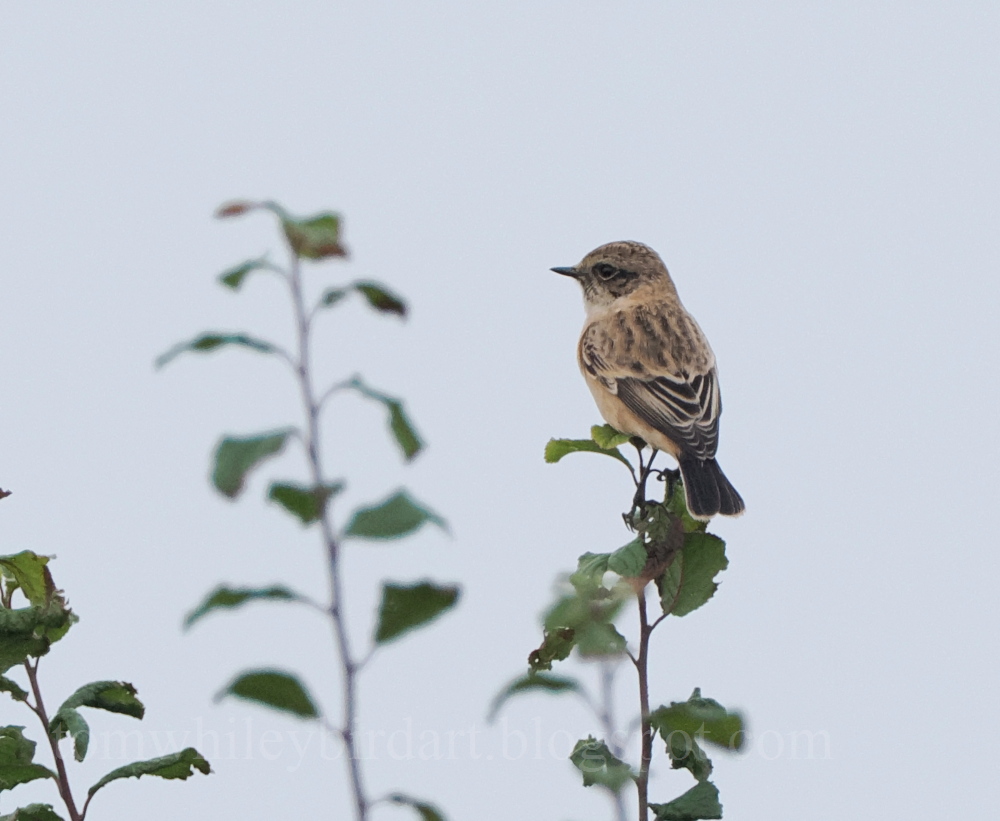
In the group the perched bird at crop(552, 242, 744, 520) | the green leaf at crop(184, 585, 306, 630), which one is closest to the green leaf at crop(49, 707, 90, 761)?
the green leaf at crop(184, 585, 306, 630)

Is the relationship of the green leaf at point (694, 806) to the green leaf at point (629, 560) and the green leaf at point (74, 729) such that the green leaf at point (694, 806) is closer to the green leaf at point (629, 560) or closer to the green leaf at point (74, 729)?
the green leaf at point (629, 560)

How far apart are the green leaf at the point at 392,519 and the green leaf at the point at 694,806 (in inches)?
56.5

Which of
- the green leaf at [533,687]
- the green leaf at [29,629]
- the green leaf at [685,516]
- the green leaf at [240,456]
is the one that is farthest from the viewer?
the green leaf at [685,516]

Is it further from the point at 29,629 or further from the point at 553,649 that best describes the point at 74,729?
the point at 553,649

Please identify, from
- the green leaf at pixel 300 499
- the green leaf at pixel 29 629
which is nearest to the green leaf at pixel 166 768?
the green leaf at pixel 29 629

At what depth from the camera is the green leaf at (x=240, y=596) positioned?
1.86 meters

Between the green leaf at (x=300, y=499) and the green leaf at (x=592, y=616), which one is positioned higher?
the green leaf at (x=300, y=499)

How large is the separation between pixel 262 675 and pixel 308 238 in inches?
26.0

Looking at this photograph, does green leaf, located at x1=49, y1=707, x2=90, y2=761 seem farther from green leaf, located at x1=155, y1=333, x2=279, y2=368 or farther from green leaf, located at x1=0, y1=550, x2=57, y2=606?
green leaf, located at x1=155, y1=333, x2=279, y2=368

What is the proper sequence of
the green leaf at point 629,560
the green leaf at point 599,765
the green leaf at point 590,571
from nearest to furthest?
1. the green leaf at point 599,765
2. the green leaf at point 590,571
3. the green leaf at point 629,560

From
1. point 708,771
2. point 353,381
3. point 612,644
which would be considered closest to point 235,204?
point 353,381

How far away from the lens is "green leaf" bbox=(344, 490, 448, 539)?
1737 millimetres

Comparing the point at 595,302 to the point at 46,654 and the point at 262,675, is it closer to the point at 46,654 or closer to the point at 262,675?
the point at 46,654

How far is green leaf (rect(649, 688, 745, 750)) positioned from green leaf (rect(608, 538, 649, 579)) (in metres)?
0.39
